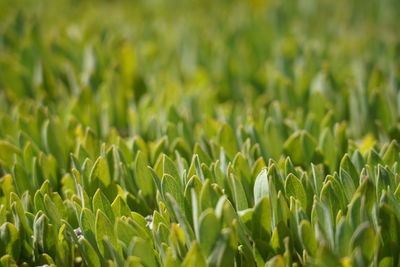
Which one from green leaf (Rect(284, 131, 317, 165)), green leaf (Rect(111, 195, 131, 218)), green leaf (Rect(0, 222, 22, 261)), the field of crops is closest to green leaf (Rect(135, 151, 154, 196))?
the field of crops

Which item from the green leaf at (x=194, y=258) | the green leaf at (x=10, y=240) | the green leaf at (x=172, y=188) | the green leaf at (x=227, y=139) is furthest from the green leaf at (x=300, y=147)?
the green leaf at (x=10, y=240)

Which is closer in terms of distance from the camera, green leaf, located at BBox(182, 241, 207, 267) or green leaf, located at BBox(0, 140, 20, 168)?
green leaf, located at BBox(182, 241, 207, 267)

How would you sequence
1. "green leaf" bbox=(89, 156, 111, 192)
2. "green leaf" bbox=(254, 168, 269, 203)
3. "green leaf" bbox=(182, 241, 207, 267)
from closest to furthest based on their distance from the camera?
"green leaf" bbox=(182, 241, 207, 267) < "green leaf" bbox=(254, 168, 269, 203) < "green leaf" bbox=(89, 156, 111, 192)

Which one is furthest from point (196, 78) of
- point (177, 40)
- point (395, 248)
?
point (395, 248)

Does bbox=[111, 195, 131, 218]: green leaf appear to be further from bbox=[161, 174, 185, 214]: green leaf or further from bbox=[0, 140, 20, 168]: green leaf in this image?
bbox=[0, 140, 20, 168]: green leaf

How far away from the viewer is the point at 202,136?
2.06 meters

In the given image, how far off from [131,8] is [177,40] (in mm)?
1051

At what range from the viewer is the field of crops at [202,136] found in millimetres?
1462

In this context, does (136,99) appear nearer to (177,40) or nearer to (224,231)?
(177,40)

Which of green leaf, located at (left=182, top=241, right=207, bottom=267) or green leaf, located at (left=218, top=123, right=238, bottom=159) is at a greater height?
green leaf, located at (left=218, top=123, right=238, bottom=159)

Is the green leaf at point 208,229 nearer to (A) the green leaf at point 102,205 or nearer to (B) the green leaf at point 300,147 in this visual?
(A) the green leaf at point 102,205

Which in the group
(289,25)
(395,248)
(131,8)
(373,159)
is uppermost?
(131,8)

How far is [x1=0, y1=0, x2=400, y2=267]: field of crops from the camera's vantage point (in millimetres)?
1462

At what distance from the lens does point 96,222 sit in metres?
1.50
